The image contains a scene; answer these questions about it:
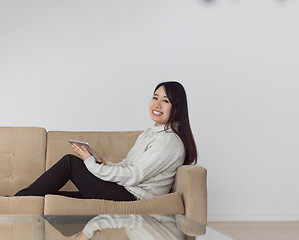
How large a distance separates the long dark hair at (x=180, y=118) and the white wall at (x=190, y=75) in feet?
4.19

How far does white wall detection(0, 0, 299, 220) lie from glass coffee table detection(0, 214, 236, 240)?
2.57 metres

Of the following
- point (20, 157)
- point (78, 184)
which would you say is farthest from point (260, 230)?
point (20, 157)

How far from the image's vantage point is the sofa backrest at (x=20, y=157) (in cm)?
320

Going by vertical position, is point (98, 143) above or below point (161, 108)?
below

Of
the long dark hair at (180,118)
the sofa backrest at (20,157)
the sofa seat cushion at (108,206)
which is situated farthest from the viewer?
the sofa backrest at (20,157)

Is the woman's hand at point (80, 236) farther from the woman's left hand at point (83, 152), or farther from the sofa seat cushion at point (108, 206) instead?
the woman's left hand at point (83, 152)

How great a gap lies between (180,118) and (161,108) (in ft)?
0.44

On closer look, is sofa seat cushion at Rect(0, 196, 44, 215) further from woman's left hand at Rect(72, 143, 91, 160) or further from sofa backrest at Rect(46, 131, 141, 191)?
sofa backrest at Rect(46, 131, 141, 191)

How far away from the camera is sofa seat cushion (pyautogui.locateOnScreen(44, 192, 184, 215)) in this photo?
2484 millimetres

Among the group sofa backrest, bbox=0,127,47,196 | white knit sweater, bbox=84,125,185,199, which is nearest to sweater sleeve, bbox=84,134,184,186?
white knit sweater, bbox=84,125,185,199

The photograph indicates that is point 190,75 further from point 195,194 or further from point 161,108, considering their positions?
point 195,194

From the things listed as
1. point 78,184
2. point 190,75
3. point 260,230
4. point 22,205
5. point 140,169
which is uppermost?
point 190,75

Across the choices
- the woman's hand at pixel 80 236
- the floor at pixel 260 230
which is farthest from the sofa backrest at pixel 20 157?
the woman's hand at pixel 80 236

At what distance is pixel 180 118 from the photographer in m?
2.90
